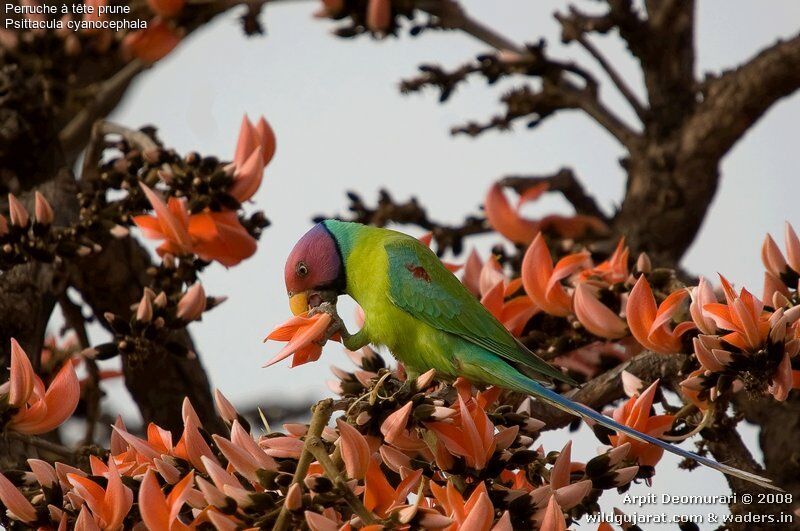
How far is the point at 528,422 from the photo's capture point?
1350 millimetres

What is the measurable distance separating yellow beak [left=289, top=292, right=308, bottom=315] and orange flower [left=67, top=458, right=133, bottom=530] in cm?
58

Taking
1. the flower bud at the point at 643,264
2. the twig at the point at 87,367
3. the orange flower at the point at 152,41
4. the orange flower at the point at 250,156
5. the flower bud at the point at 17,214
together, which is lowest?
the twig at the point at 87,367

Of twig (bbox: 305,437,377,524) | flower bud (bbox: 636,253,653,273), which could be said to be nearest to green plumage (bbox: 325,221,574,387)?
flower bud (bbox: 636,253,653,273)

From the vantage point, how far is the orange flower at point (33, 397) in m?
1.37

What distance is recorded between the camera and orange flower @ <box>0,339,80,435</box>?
137cm

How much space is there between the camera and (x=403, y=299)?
5.70 feet

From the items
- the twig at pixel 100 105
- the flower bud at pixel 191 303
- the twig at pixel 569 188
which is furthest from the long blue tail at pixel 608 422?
the twig at pixel 100 105

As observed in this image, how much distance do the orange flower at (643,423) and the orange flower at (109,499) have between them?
641 millimetres

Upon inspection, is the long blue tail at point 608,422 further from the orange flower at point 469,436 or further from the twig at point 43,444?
the twig at point 43,444

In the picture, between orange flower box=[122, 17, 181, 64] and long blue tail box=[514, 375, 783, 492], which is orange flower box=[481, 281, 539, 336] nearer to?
long blue tail box=[514, 375, 783, 492]

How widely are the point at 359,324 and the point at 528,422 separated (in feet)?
1.69

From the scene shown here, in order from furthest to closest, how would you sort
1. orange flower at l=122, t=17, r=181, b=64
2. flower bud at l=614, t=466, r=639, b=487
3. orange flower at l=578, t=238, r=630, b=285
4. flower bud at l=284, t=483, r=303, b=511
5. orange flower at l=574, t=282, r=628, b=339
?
orange flower at l=122, t=17, r=181, b=64, orange flower at l=578, t=238, r=630, b=285, orange flower at l=574, t=282, r=628, b=339, flower bud at l=614, t=466, r=639, b=487, flower bud at l=284, t=483, r=303, b=511

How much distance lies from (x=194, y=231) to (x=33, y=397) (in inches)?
16.1

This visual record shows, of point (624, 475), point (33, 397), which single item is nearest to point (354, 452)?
point (624, 475)
